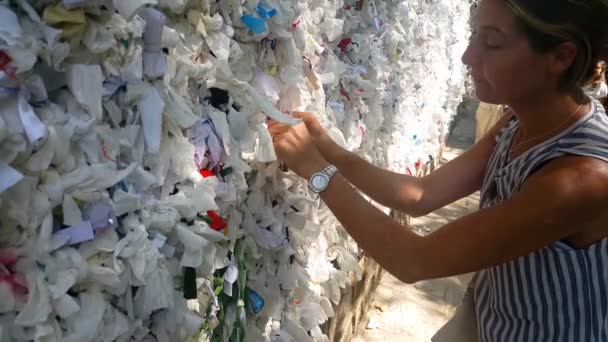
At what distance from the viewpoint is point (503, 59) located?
1.26 metres

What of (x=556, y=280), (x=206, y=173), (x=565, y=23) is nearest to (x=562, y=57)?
(x=565, y=23)

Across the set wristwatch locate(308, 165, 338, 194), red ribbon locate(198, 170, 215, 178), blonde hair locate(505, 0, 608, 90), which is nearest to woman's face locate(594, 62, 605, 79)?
blonde hair locate(505, 0, 608, 90)

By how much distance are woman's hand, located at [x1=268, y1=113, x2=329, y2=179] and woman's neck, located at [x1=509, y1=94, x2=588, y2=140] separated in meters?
0.44

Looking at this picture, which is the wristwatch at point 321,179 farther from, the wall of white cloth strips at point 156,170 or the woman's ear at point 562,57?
the woman's ear at point 562,57

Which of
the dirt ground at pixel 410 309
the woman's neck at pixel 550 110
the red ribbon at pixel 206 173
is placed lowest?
the dirt ground at pixel 410 309

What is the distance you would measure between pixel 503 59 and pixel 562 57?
4.2 inches

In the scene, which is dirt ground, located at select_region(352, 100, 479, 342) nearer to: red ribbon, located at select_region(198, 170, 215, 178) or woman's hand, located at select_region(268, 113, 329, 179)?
woman's hand, located at select_region(268, 113, 329, 179)

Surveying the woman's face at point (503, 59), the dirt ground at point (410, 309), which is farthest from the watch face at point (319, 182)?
the dirt ground at point (410, 309)

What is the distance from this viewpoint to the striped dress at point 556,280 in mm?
1289

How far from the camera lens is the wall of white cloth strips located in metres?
0.89

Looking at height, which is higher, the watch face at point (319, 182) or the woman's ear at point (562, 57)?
the woman's ear at point (562, 57)

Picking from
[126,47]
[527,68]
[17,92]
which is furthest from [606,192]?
[17,92]

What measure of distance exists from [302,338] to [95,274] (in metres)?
0.96

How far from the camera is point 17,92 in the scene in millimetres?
847
